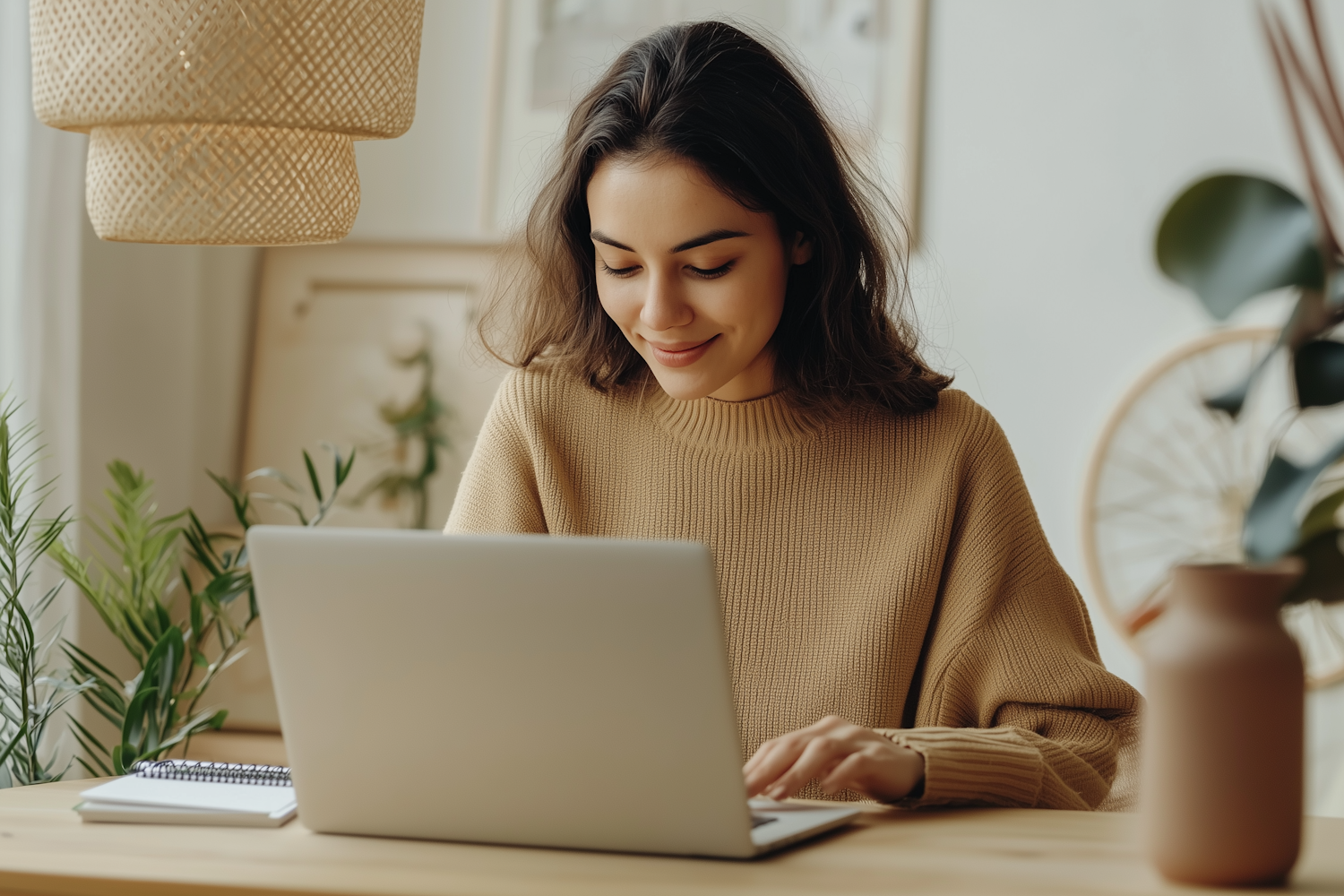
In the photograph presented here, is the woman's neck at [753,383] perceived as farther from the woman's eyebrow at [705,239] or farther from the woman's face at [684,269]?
the woman's eyebrow at [705,239]

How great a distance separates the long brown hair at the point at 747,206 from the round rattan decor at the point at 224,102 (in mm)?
259

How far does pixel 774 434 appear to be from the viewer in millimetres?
1592

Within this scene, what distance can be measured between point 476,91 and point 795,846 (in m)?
2.42

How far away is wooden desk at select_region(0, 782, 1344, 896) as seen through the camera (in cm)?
85

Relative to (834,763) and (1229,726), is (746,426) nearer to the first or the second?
(834,763)

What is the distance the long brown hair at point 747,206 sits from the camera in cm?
143

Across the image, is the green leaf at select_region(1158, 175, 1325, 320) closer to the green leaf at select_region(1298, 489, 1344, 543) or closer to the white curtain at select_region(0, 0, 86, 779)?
the green leaf at select_region(1298, 489, 1344, 543)

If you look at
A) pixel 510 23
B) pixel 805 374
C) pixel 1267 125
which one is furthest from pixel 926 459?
pixel 510 23

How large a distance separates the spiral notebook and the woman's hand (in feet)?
1.13

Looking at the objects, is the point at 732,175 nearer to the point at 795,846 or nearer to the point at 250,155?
the point at 250,155

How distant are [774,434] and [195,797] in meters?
0.76

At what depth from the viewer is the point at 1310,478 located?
2.50ft

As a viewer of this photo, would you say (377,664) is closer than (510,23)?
Yes

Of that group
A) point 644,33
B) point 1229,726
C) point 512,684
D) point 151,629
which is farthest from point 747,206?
point 644,33
